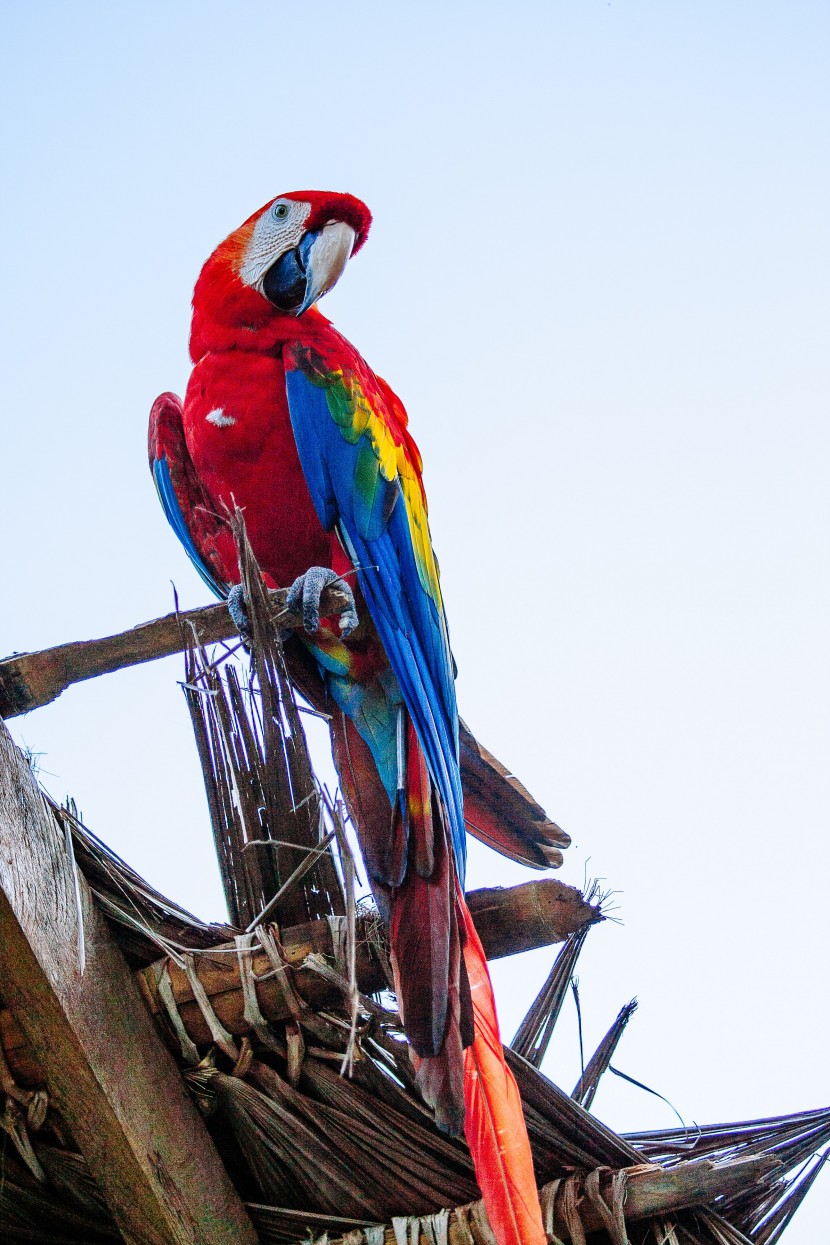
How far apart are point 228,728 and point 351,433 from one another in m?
0.65

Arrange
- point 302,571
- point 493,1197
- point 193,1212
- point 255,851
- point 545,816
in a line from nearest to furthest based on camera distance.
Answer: point 493,1197 → point 193,1212 → point 255,851 → point 545,816 → point 302,571

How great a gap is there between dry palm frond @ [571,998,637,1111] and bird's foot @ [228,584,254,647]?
77 centimetres

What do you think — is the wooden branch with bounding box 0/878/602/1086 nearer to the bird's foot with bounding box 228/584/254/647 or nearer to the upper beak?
the bird's foot with bounding box 228/584/254/647

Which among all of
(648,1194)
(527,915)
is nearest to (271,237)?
(527,915)

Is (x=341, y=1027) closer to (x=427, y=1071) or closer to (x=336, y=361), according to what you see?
(x=427, y=1071)

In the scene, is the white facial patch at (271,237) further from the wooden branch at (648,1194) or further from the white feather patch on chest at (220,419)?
the wooden branch at (648,1194)

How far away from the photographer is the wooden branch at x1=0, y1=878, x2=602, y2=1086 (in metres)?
1.36

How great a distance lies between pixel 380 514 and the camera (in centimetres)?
180

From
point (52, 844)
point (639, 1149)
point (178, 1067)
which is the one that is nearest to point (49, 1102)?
point (178, 1067)

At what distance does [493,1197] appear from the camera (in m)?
1.18

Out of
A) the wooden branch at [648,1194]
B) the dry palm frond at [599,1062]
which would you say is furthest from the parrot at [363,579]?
the dry palm frond at [599,1062]

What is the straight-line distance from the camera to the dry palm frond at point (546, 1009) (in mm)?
1479

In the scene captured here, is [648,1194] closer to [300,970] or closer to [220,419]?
[300,970]

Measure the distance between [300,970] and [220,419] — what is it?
0.96m
